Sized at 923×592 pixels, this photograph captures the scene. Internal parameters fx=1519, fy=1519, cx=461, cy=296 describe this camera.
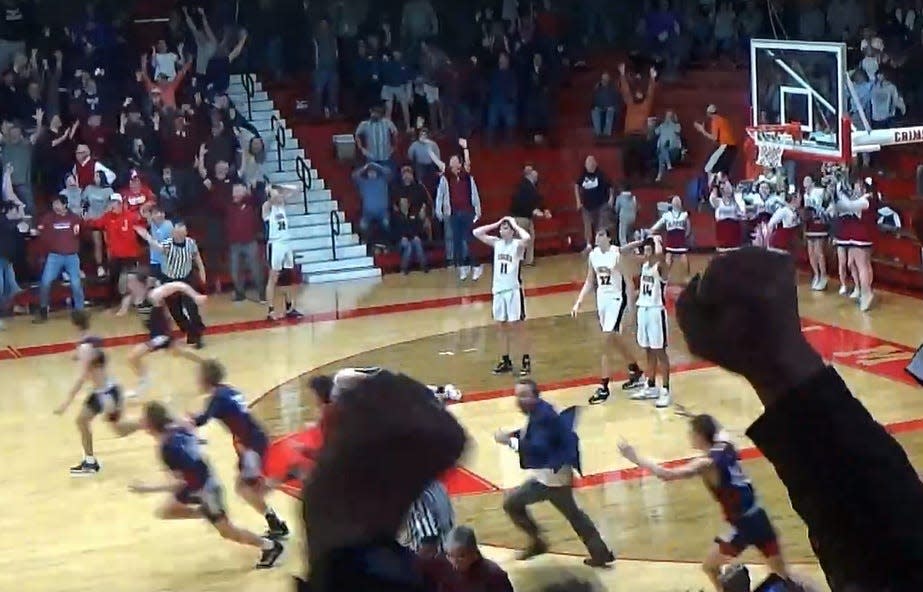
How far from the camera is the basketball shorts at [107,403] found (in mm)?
12742

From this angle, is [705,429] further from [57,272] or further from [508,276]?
[57,272]

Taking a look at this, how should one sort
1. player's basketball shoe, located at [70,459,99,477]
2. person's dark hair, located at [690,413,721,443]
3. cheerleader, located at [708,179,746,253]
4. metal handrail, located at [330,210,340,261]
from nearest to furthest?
person's dark hair, located at [690,413,721,443] → player's basketball shoe, located at [70,459,99,477] → cheerleader, located at [708,179,746,253] → metal handrail, located at [330,210,340,261]

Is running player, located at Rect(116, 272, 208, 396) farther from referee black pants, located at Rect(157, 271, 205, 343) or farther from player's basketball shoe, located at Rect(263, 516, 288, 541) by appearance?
player's basketball shoe, located at Rect(263, 516, 288, 541)

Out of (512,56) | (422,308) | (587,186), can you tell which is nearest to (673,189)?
(587,186)

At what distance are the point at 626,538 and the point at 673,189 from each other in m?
14.2

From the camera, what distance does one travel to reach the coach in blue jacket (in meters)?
9.82

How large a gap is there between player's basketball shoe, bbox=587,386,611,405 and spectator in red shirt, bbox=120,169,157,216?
7814 millimetres

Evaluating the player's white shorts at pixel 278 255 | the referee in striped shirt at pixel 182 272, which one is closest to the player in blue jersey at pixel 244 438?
the referee in striped shirt at pixel 182 272

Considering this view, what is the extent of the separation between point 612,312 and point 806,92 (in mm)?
5961

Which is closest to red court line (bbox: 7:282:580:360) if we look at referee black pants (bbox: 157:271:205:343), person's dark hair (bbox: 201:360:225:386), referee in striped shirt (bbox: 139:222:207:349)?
referee in striped shirt (bbox: 139:222:207:349)

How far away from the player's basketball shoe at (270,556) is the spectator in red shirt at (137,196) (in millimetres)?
10222

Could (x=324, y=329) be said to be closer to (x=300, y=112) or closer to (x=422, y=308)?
(x=422, y=308)

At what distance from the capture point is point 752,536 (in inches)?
339

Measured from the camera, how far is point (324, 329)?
18.8m
